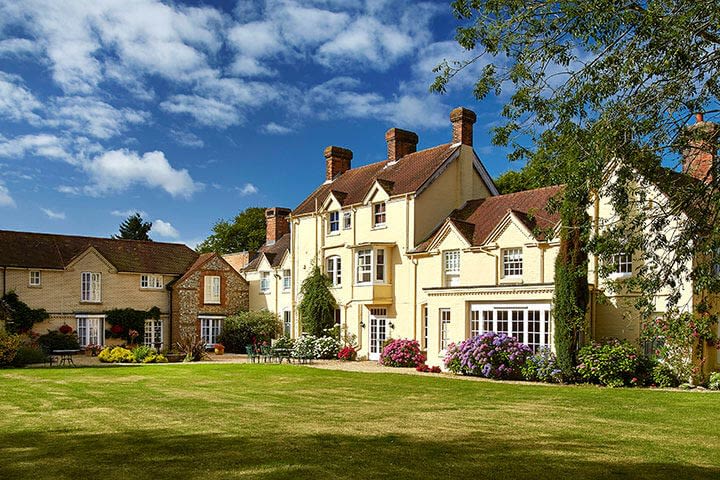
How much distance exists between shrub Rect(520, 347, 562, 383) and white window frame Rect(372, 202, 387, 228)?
12556 millimetres

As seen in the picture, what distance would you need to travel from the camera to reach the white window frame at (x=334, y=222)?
126ft

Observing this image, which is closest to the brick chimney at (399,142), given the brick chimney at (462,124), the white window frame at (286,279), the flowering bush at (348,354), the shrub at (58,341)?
the brick chimney at (462,124)

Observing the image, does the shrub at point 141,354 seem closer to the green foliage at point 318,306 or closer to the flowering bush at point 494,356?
the green foliage at point 318,306

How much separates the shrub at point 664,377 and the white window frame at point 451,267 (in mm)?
10115

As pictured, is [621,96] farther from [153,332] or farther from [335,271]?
[153,332]

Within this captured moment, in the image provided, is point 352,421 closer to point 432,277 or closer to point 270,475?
point 270,475

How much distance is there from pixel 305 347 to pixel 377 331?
3.74 metres

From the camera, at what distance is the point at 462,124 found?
1394 inches

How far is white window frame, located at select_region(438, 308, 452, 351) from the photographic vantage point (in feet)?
98.1

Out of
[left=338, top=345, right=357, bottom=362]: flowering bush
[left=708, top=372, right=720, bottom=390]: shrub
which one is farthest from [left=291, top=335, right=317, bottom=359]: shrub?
[left=708, top=372, right=720, bottom=390]: shrub

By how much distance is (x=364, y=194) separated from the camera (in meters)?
36.7

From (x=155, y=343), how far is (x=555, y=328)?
2624 cm

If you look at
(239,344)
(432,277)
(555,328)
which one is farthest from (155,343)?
(555,328)

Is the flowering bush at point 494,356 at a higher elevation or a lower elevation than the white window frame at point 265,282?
lower
